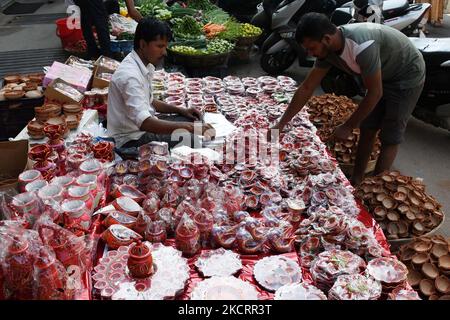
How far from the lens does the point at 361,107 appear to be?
2977mm

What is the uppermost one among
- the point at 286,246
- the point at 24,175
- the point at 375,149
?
the point at 24,175

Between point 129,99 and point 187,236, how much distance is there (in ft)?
3.75

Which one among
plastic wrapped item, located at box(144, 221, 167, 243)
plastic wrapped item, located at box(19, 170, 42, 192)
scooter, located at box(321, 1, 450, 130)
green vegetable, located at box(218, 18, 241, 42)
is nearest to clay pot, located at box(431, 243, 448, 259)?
plastic wrapped item, located at box(144, 221, 167, 243)

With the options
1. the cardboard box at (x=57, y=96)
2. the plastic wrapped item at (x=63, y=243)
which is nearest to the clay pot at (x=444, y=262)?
the plastic wrapped item at (x=63, y=243)

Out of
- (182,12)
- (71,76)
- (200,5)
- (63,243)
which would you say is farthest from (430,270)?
(200,5)

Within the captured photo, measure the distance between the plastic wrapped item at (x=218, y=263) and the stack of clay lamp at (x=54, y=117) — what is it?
1.96 m

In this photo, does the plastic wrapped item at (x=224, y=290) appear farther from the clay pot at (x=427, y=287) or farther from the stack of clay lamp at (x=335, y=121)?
the stack of clay lamp at (x=335, y=121)

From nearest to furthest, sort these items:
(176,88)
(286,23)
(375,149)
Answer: (375,149), (176,88), (286,23)

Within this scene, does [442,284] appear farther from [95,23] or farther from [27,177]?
[95,23]

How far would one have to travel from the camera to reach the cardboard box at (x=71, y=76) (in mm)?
4234

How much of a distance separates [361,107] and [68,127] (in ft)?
7.75

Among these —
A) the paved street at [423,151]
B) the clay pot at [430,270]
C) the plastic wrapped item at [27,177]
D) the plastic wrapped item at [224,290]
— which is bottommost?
the paved street at [423,151]
